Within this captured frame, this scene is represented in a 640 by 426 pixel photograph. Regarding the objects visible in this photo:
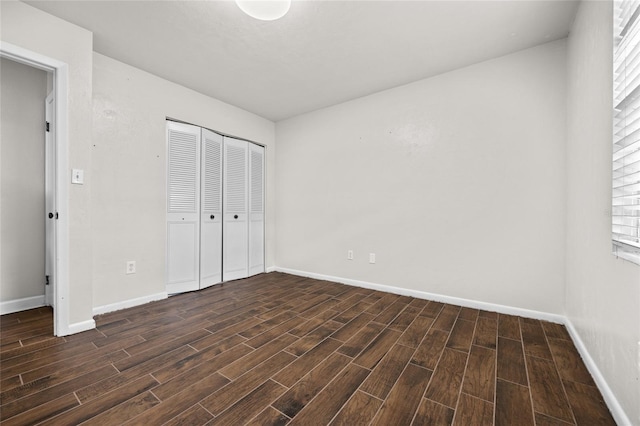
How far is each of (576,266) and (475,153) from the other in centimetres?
130

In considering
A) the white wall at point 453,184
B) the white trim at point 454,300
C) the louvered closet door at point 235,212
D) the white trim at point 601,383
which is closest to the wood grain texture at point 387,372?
the white trim at point 601,383

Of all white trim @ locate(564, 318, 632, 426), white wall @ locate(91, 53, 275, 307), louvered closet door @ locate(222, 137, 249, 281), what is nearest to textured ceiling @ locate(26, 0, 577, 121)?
white wall @ locate(91, 53, 275, 307)

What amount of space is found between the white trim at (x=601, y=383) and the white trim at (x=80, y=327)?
135 inches

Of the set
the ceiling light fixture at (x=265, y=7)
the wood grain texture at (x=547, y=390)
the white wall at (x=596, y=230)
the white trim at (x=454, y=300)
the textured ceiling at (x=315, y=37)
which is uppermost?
the textured ceiling at (x=315, y=37)

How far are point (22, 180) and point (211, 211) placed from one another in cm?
185

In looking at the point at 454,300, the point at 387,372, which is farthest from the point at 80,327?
the point at 454,300

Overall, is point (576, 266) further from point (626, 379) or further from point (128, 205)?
point (128, 205)

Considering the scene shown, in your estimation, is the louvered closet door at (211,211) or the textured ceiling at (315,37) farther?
the louvered closet door at (211,211)

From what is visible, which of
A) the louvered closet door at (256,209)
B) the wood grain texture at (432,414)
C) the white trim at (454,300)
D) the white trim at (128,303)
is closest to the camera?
the wood grain texture at (432,414)

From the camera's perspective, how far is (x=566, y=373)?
159cm

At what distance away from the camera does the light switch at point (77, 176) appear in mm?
2172

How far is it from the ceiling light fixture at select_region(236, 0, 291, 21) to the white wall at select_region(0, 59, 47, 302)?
8.95 ft

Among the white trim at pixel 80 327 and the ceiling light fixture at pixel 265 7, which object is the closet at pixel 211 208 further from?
the ceiling light fixture at pixel 265 7

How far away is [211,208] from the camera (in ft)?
11.6
